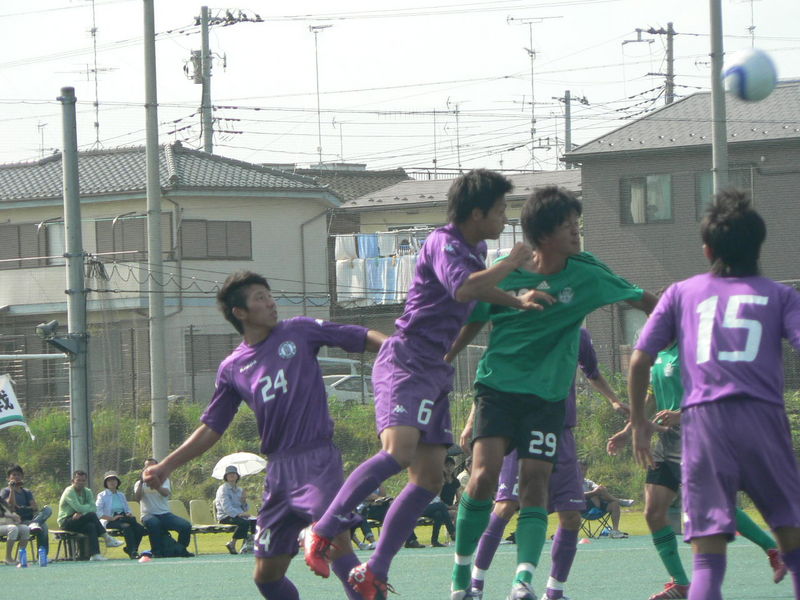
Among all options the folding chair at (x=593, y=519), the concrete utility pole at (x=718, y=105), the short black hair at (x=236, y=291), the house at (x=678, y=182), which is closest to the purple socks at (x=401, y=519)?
the short black hair at (x=236, y=291)

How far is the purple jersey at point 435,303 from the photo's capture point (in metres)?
5.90

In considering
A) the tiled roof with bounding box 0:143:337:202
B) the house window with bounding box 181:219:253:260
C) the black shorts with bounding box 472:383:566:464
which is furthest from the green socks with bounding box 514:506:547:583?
the house window with bounding box 181:219:253:260

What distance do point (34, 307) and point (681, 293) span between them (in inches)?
1363

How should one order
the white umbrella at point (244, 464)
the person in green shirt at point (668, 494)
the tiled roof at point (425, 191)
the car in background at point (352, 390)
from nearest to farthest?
the person in green shirt at point (668, 494)
the white umbrella at point (244, 464)
the car in background at point (352, 390)
the tiled roof at point (425, 191)

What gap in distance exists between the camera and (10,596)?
10336 mm

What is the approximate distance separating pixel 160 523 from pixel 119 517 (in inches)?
24.7

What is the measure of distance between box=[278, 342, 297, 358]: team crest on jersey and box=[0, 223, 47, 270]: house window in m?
33.3

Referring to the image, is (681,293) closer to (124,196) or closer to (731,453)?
(731,453)

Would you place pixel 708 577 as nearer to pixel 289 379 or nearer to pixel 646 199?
pixel 289 379

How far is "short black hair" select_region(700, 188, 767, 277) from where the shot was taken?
4672mm

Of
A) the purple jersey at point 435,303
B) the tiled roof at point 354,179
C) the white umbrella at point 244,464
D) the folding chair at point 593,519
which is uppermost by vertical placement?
the tiled roof at point 354,179

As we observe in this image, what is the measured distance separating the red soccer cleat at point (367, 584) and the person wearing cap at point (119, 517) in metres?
11.4

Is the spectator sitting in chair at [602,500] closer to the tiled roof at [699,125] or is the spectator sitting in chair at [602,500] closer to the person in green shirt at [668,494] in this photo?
the person in green shirt at [668,494]

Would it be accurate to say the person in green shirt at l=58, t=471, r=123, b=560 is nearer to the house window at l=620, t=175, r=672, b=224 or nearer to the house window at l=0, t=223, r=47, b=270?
the house window at l=620, t=175, r=672, b=224
